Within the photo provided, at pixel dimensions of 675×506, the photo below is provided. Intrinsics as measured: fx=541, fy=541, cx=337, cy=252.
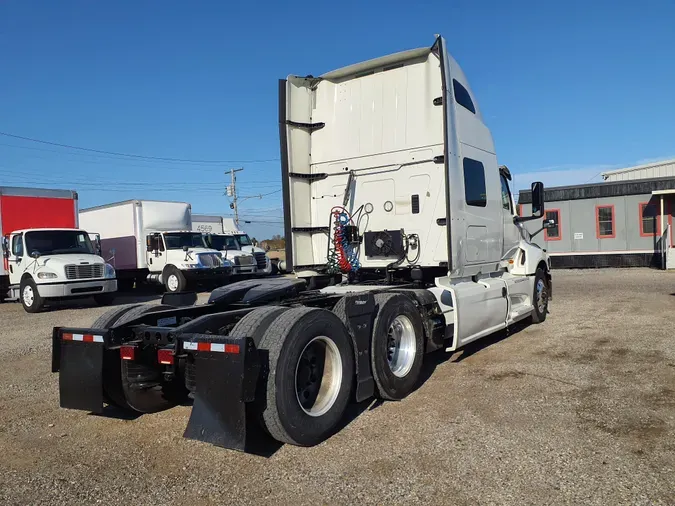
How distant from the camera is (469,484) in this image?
3467 mm

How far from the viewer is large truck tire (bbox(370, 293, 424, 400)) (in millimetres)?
4996

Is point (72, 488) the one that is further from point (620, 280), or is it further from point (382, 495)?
point (620, 280)

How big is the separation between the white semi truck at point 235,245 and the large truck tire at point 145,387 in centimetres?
1640

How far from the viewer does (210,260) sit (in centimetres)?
1939

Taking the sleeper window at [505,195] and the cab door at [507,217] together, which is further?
the sleeper window at [505,195]

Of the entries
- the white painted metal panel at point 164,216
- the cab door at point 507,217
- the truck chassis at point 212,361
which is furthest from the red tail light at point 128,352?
the white painted metal panel at point 164,216

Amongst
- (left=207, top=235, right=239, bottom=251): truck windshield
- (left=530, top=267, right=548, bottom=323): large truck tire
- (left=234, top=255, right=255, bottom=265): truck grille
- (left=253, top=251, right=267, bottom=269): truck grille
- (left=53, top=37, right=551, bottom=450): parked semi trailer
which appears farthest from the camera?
(left=253, top=251, right=267, bottom=269): truck grille

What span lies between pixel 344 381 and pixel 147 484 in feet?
5.49

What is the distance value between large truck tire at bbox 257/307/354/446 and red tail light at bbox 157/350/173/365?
0.74m

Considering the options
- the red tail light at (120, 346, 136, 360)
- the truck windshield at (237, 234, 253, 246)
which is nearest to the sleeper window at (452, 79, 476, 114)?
the red tail light at (120, 346, 136, 360)

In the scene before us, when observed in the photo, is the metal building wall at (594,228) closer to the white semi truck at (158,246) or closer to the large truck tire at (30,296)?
the white semi truck at (158,246)

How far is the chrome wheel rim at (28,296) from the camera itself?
578 inches

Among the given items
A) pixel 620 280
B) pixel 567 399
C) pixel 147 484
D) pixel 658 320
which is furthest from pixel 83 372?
pixel 620 280

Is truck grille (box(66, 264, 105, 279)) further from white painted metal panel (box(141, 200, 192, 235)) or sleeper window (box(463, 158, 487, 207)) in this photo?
sleeper window (box(463, 158, 487, 207))
